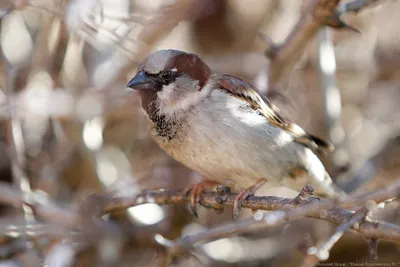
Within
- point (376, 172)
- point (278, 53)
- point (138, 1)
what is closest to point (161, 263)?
point (278, 53)

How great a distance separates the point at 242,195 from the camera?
10.0 feet

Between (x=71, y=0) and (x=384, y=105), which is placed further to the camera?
(x=384, y=105)

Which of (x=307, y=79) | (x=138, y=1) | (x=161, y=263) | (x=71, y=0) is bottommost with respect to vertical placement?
(x=161, y=263)

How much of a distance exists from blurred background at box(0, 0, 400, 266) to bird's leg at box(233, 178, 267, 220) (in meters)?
0.21

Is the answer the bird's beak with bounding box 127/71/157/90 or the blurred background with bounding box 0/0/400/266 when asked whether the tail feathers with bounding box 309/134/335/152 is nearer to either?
the blurred background with bounding box 0/0/400/266

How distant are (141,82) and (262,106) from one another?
761 mm

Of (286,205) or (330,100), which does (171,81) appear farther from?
(330,100)

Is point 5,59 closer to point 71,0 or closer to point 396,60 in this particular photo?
point 71,0

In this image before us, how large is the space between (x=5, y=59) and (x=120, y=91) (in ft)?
2.63

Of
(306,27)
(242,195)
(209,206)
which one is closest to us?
(242,195)

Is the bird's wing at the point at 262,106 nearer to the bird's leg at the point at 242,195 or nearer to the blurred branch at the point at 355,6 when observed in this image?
the bird's leg at the point at 242,195

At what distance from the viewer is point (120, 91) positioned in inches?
164

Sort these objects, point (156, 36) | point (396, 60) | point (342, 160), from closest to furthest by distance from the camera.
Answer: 1. point (156, 36)
2. point (342, 160)
3. point (396, 60)

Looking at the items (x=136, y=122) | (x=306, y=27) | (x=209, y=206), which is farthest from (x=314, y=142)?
(x=136, y=122)
